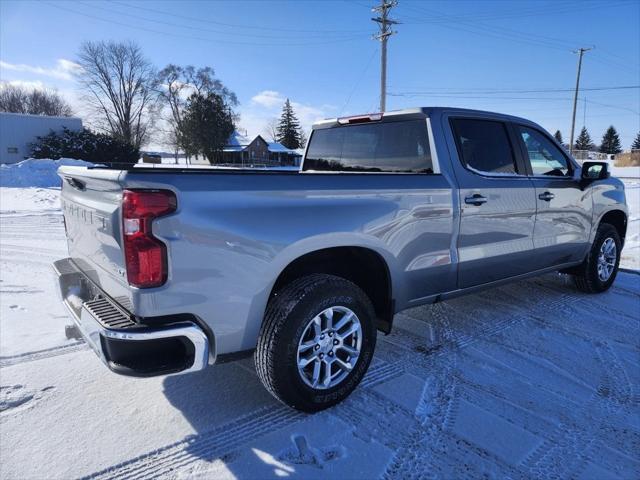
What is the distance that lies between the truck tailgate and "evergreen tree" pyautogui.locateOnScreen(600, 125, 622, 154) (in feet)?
301

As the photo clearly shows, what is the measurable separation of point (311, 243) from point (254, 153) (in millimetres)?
55058

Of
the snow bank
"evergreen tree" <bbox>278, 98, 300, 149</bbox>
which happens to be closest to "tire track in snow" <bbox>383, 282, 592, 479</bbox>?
the snow bank

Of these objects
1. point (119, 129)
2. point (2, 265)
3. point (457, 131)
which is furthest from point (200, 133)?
point (457, 131)

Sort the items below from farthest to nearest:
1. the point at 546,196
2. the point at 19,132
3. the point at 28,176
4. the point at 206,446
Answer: the point at 19,132, the point at 28,176, the point at 546,196, the point at 206,446

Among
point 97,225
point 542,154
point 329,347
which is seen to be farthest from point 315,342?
point 542,154

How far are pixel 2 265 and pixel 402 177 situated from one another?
5.31m

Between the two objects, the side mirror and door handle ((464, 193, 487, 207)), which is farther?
the side mirror

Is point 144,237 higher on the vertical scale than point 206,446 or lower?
higher

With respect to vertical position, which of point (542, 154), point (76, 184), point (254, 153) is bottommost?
point (76, 184)

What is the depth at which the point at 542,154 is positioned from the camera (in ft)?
13.7

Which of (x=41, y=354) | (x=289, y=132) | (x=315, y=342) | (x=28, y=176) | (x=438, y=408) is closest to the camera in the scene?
(x=315, y=342)

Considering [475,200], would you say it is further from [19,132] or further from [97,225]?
[19,132]

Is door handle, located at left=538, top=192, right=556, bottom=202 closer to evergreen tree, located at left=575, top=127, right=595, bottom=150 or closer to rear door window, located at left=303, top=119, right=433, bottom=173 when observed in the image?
rear door window, located at left=303, top=119, right=433, bottom=173

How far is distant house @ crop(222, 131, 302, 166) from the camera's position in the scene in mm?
52438
